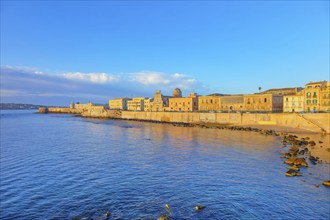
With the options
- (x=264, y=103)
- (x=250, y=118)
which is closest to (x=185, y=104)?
(x=264, y=103)

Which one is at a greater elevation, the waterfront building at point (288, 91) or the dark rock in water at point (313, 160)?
the waterfront building at point (288, 91)

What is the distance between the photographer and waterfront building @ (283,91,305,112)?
8476 cm

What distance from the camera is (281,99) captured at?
96562 mm

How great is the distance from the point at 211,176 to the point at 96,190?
11.9 m

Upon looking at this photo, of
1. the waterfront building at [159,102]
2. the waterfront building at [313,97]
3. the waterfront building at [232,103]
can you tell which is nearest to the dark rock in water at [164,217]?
the waterfront building at [313,97]

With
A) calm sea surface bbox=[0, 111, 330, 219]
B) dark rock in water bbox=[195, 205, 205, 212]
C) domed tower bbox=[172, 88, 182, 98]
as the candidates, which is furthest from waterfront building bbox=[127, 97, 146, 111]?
dark rock in water bbox=[195, 205, 205, 212]

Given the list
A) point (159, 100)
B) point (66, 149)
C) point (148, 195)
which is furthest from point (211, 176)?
point (159, 100)

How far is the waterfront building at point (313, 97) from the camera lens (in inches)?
3157

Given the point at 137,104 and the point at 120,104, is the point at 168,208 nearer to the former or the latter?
the point at 137,104

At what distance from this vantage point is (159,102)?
5507 inches

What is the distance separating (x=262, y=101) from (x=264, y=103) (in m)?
1.08

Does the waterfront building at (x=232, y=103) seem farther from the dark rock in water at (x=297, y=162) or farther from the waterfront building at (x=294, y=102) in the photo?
the dark rock in water at (x=297, y=162)

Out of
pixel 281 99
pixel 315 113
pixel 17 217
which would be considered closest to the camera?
pixel 17 217

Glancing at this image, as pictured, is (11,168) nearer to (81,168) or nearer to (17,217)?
(81,168)
